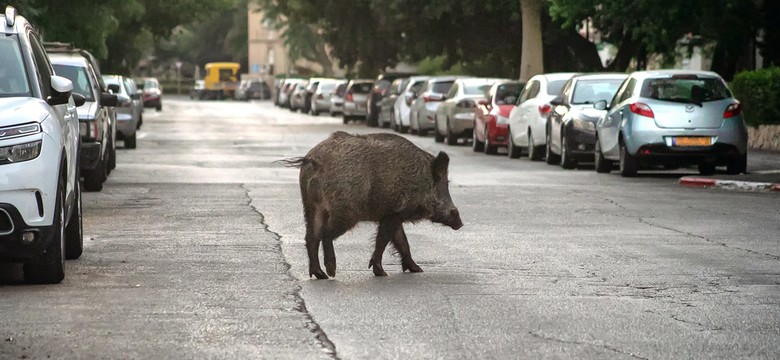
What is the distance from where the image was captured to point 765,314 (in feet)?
32.7

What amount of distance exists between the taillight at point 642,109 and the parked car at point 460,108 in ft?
42.2

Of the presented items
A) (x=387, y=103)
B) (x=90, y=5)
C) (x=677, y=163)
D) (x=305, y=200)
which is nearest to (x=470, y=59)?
(x=387, y=103)

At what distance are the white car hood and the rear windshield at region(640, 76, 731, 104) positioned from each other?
14.2m

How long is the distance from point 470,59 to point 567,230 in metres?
39.4

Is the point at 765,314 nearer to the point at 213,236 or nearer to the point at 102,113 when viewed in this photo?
the point at 213,236

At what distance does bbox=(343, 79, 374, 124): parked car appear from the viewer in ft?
192

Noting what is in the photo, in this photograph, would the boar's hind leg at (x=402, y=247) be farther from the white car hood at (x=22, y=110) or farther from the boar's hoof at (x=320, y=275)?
the white car hood at (x=22, y=110)

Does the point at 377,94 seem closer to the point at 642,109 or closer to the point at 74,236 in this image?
the point at 642,109

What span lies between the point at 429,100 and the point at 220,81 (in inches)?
3440

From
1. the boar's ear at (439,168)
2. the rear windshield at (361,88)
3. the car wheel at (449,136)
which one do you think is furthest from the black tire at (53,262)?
the rear windshield at (361,88)

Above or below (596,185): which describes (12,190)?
above

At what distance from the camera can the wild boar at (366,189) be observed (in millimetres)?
11664

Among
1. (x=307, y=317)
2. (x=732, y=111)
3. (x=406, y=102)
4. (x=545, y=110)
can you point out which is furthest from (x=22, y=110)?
(x=406, y=102)

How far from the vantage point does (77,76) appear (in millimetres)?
23188
